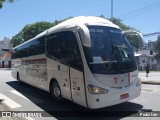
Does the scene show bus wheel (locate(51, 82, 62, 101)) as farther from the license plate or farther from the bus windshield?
the license plate

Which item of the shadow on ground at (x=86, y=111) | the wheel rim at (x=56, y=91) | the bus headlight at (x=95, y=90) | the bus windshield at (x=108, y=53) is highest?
the bus windshield at (x=108, y=53)

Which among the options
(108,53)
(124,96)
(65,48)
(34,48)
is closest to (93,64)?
(108,53)

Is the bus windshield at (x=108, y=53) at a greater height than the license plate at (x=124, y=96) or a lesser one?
greater

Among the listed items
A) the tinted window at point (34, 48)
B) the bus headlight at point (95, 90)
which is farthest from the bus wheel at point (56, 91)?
the bus headlight at point (95, 90)

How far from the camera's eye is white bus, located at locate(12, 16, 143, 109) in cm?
781

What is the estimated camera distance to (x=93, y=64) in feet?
26.0

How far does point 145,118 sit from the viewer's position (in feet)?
25.4

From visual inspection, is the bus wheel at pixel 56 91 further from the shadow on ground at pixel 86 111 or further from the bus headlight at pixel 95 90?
the bus headlight at pixel 95 90

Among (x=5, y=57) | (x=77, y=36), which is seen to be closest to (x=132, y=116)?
(x=77, y=36)

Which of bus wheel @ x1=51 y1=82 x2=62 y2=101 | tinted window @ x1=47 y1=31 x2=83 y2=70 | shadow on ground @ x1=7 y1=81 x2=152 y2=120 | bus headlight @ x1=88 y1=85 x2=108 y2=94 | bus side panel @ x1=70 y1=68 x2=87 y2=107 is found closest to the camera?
bus headlight @ x1=88 y1=85 x2=108 y2=94

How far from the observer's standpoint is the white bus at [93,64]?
25.6 ft

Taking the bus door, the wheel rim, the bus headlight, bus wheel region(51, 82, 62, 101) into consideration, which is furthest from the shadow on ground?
the bus headlight

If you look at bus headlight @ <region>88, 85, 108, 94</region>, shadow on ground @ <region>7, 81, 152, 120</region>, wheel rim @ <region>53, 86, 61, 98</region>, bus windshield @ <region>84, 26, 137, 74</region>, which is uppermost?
bus windshield @ <region>84, 26, 137, 74</region>

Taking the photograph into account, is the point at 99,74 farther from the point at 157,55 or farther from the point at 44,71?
the point at 157,55
